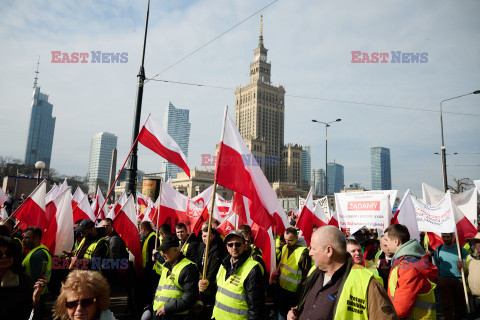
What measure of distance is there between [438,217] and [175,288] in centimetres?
548

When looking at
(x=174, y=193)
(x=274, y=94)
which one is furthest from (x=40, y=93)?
(x=174, y=193)

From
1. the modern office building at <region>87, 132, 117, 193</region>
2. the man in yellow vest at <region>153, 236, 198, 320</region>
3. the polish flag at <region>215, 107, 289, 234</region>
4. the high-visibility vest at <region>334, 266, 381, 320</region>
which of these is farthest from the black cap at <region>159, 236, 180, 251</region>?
the modern office building at <region>87, 132, 117, 193</region>

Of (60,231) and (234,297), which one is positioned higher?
(60,231)

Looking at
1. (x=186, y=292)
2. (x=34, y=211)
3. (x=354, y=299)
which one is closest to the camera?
(x=354, y=299)

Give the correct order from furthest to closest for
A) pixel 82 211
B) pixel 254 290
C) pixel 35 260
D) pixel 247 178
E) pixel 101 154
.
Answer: pixel 101 154, pixel 82 211, pixel 247 178, pixel 35 260, pixel 254 290

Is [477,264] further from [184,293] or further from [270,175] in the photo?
[270,175]

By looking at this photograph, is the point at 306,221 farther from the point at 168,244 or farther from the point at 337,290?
the point at 337,290

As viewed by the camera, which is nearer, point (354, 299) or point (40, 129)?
point (354, 299)

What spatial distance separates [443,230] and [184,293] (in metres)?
5.20

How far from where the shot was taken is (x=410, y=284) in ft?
9.45

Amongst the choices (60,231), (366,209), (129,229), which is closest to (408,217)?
(366,209)

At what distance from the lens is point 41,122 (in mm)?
186375

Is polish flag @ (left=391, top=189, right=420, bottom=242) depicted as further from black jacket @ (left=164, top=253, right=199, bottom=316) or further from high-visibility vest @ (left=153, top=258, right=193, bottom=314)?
high-visibility vest @ (left=153, top=258, right=193, bottom=314)

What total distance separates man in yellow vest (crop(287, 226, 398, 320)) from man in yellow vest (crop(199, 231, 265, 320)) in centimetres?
91
